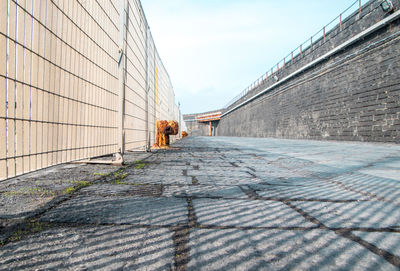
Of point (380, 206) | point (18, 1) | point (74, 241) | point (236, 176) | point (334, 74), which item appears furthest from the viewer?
point (334, 74)

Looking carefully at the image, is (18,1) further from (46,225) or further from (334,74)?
(334,74)

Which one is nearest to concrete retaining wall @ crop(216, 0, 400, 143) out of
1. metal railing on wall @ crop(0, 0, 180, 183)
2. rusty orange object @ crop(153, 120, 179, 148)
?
rusty orange object @ crop(153, 120, 179, 148)

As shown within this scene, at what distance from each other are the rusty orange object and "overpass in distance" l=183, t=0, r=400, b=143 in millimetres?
8563

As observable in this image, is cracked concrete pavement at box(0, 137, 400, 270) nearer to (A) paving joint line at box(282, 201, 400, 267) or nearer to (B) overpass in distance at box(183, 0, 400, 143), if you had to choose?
(A) paving joint line at box(282, 201, 400, 267)

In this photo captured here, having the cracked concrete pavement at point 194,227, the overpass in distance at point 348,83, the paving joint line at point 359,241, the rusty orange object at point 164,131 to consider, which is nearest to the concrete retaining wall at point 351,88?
the overpass in distance at point 348,83

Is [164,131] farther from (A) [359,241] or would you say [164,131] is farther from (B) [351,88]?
(B) [351,88]

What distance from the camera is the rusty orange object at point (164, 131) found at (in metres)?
7.87

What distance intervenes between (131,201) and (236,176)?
154 cm

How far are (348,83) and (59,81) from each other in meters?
13.1

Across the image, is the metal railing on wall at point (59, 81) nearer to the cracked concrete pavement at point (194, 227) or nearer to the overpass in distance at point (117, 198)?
the overpass in distance at point (117, 198)

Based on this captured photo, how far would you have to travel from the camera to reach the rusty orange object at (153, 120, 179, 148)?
25.8 feet

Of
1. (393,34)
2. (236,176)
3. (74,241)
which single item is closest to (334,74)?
(393,34)

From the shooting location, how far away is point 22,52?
1966 millimetres

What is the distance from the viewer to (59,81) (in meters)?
2.53
